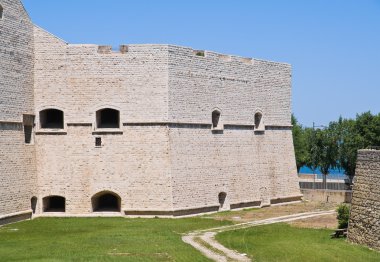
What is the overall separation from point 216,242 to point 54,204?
1076 cm

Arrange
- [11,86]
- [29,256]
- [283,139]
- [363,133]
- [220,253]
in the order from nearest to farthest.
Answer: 1. [29,256]
2. [220,253]
3. [11,86]
4. [283,139]
5. [363,133]

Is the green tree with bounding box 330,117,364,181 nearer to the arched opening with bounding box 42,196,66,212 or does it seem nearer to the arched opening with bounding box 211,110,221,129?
the arched opening with bounding box 211,110,221,129

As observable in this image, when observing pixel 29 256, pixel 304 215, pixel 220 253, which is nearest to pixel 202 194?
pixel 304 215

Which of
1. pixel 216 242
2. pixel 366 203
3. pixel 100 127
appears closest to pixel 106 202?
pixel 100 127

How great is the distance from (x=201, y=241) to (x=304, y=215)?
9.40 metres

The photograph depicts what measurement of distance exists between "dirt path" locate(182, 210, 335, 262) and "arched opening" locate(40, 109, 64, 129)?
9469 mm

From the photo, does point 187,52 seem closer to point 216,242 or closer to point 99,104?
point 99,104

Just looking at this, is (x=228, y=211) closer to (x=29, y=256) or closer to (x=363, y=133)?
(x=29, y=256)

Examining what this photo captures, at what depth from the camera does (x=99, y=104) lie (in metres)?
29.6

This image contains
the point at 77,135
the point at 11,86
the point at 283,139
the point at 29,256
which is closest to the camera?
the point at 29,256

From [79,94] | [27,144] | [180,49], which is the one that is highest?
[180,49]

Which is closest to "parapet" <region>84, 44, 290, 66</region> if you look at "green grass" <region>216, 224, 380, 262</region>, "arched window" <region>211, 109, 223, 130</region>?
"arched window" <region>211, 109, 223, 130</region>

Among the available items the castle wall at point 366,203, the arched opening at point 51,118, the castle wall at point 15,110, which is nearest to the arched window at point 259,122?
the arched opening at point 51,118

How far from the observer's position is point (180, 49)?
30.5 m
